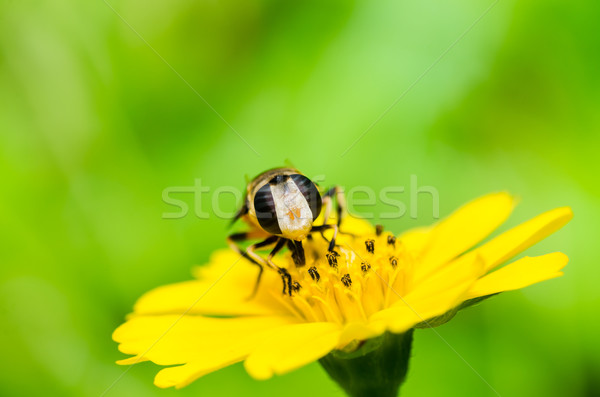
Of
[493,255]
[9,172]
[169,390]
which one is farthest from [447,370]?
[9,172]

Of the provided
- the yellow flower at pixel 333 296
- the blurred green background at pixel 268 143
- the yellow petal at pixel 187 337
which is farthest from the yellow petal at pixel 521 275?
the blurred green background at pixel 268 143

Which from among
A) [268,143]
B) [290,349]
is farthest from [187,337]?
[268,143]

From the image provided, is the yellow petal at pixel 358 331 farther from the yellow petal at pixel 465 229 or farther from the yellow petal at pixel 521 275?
the yellow petal at pixel 465 229

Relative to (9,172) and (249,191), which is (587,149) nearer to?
(249,191)

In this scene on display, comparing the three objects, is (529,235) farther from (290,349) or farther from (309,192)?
(290,349)

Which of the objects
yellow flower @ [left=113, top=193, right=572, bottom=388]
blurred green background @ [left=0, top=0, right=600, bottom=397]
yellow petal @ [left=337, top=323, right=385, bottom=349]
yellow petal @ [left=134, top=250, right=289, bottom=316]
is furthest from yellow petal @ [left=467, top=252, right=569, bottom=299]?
blurred green background @ [left=0, top=0, right=600, bottom=397]

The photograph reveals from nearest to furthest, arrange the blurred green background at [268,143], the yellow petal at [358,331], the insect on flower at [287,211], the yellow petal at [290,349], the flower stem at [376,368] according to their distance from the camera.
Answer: the yellow petal at [290,349]
the yellow petal at [358,331]
the flower stem at [376,368]
the insect on flower at [287,211]
the blurred green background at [268,143]

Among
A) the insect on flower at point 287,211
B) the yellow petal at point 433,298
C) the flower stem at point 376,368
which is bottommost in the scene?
the flower stem at point 376,368
